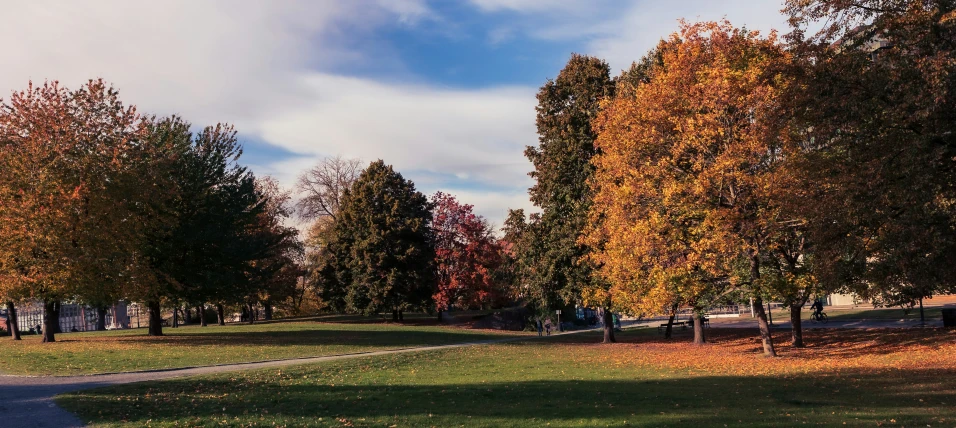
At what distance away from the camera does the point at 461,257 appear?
184 feet

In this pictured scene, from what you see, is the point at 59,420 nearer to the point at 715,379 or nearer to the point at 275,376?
the point at 275,376

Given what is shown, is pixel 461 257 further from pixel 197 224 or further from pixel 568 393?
pixel 568 393

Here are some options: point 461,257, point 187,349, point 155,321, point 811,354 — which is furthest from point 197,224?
point 811,354

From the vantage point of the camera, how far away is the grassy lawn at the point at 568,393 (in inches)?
450

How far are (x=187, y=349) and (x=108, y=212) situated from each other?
7.38 metres

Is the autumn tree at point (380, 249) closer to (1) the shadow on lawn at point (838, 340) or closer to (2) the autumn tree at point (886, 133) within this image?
(1) the shadow on lawn at point (838, 340)

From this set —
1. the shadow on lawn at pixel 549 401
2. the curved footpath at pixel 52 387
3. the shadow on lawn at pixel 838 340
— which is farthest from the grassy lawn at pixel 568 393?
the curved footpath at pixel 52 387

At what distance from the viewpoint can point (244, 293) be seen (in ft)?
127

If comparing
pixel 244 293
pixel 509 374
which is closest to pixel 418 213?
pixel 244 293

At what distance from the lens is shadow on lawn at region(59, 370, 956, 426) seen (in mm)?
11383

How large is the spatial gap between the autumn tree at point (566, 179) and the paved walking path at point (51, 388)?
12625mm

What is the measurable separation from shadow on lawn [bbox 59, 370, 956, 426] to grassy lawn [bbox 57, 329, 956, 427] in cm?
2

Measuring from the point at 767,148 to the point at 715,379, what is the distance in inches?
334

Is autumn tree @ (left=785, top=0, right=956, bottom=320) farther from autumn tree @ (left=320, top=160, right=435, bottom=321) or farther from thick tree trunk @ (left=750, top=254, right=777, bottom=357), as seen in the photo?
autumn tree @ (left=320, top=160, right=435, bottom=321)
